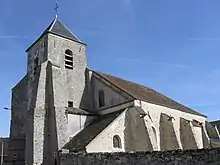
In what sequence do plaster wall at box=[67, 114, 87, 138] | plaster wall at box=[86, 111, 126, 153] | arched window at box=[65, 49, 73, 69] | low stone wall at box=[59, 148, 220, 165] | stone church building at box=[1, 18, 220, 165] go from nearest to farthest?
low stone wall at box=[59, 148, 220, 165] → plaster wall at box=[86, 111, 126, 153] → stone church building at box=[1, 18, 220, 165] → plaster wall at box=[67, 114, 87, 138] → arched window at box=[65, 49, 73, 69]

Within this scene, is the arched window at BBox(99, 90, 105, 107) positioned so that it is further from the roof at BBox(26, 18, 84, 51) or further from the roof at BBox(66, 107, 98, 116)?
the roof at BBox(26, 18, 84, 51)

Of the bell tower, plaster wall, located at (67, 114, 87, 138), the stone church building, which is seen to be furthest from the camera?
plaster wall, located at (67, 114, 87, 138)

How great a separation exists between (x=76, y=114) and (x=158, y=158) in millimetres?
13403

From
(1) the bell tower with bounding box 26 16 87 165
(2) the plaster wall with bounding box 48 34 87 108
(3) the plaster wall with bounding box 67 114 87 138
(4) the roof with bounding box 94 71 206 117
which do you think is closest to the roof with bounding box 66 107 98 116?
(3) the plaster wall with bounding box 67 114 87 138

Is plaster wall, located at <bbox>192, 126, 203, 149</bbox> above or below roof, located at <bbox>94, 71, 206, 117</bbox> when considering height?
below

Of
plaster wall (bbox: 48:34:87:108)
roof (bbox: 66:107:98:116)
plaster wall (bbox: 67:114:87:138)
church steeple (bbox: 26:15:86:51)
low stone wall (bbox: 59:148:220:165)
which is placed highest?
church steeple (bbox: 26:15:86:51)

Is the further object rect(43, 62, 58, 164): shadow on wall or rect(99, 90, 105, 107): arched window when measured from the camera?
rect(99, 90, 105, 107): arched window

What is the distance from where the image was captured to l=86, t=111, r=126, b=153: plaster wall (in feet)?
57.5

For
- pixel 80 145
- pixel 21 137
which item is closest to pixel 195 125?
pixel 80 145

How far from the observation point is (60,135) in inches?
789

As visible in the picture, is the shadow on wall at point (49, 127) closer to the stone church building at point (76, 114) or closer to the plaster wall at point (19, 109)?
the stone church building at point (76, 114)

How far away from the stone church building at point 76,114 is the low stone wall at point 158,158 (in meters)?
4.19

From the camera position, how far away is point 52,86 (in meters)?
21.9

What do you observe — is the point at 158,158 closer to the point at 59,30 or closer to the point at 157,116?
the point at 157,116
